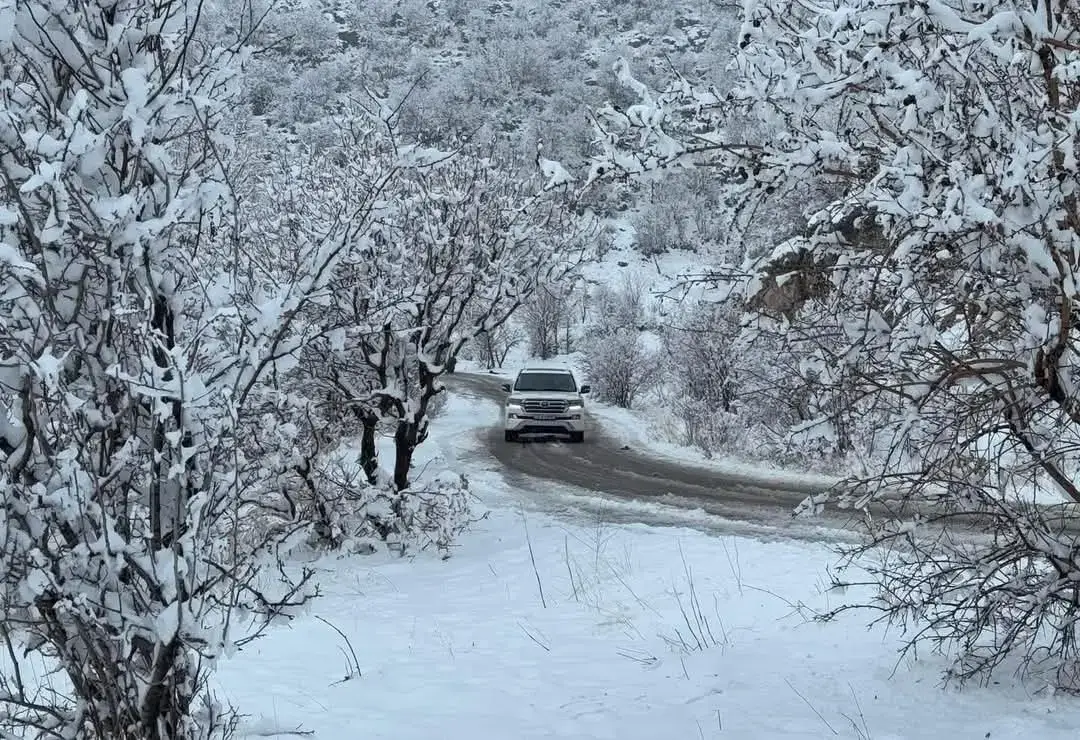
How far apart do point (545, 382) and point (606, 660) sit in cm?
1542

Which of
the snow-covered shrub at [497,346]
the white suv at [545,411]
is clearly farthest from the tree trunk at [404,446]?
the snow-covered shrub at [497,346]

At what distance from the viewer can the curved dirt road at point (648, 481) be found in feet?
42.0

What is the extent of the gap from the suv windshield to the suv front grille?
1.85ft

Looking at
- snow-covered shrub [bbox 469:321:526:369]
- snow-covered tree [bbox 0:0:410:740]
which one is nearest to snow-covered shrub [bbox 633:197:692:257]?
snow-covered shrub [bbox 469:321:526:369]

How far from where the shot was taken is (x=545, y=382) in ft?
72.1

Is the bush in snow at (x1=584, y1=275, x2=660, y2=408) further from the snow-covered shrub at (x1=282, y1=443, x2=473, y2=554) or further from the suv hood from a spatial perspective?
the snow-covered shrub at (x1=282, y1=443, x2=473, y2=554)

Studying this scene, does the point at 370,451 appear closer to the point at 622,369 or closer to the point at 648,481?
the point at 648,481

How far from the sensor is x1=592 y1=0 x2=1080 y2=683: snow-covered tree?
3.54 m

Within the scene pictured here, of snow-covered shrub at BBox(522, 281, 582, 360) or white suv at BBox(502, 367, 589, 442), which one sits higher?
snow-covered shrub at BBox(522, 281, 582, 360)

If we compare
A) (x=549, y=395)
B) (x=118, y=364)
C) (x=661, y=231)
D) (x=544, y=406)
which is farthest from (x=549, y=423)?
(x=661, y=231)

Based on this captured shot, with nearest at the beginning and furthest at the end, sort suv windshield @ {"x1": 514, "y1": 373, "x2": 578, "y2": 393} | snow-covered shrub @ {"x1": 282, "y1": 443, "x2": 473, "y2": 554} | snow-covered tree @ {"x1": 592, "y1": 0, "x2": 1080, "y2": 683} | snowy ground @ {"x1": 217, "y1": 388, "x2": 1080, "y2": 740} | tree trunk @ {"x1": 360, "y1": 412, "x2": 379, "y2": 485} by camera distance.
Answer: snow-covered tree @ {"x1": 592, "y1": 0, "x2": 1080, "y2": 683}, snowy ground @ {"x1": 217, "y1": 388, "x2": 1080, "y2": 740}, snow-covered shrub @ {"x1": 282, "y1": 443, "x2": 473, "y2": 554}, tree trunk @ {"x1": 360, "y1": 412, "x2": 379, "y2": 485}, suv windshield @ {"x1": 514, "y1": 373, "x2": 578, "y2": 393}

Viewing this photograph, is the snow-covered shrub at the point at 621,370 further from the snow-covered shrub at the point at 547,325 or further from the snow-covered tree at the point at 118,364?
the snow-covered tree at the point at 118,364

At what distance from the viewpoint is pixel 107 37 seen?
313cm

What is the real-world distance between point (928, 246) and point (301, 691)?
4.85 m
